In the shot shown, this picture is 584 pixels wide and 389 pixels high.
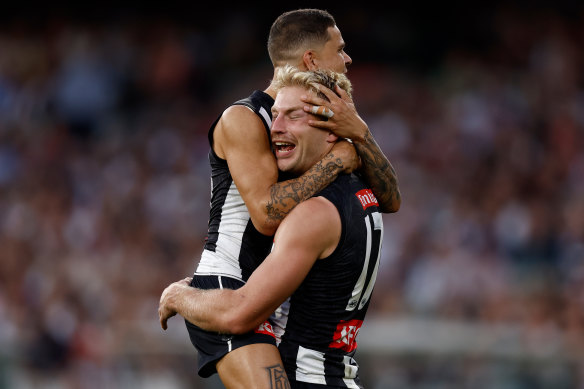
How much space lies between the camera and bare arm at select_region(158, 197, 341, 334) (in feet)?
13.9

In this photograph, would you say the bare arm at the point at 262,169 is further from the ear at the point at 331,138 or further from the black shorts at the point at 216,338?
the black shorts at the point at 216,338

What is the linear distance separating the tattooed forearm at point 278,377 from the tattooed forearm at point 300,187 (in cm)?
72

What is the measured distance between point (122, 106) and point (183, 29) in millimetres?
1939

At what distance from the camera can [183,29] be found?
1642cm

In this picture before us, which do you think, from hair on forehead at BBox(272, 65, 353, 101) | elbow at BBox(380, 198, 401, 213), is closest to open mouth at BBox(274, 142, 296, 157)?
hair on forehead at BBox(272, 65, 353, 101)

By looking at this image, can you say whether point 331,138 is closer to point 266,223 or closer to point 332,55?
point 266,223

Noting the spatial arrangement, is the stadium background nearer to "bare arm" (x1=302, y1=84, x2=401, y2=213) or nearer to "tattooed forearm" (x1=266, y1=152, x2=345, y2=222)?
"bare arm" (x1=302, y1=84, x2=401, y2=213)

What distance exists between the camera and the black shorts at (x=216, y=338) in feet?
14.8

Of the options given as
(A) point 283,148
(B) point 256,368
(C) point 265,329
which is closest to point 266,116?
(A) point 283,148

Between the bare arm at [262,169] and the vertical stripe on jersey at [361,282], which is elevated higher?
the bare arm at [262,169]

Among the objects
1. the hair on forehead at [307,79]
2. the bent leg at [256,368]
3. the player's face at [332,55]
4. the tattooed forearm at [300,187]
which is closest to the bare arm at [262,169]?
the tattooed forearm at [300,187]

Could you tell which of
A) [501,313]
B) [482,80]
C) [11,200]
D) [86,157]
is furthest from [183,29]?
→ [501,313]

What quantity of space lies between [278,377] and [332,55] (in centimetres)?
195

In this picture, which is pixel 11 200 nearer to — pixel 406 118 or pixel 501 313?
pixel 406 118
